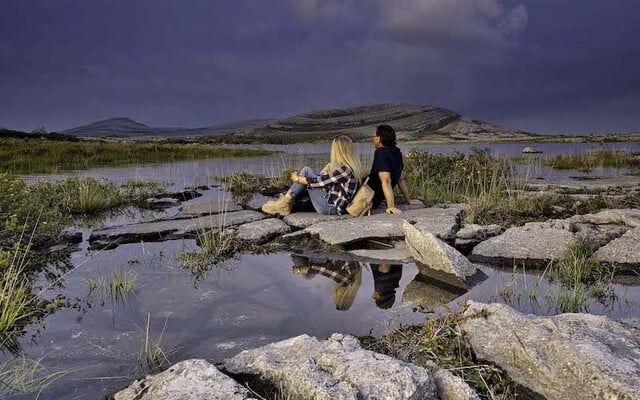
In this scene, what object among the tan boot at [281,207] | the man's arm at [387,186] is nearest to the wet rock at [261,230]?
the tan boot at [281,207]

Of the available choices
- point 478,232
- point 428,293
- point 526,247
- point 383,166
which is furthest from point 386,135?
point 428,293

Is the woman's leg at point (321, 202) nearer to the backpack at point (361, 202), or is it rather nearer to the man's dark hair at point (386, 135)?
the backpack at point (361, 202)

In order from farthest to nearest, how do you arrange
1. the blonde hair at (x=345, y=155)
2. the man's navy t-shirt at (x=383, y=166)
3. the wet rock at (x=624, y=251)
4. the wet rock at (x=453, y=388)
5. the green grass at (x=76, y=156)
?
the green grass at (x=76, y=156) < the man's navy t-shirt at (x=383, y=166) < the blonde hair at (x=345, y=155) < the wet rock at (x=624, y=251) < the wet rock at (x=453, y=388)

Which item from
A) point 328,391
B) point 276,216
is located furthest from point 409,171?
point 328,391

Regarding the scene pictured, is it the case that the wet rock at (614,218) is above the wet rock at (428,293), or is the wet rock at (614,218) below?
above

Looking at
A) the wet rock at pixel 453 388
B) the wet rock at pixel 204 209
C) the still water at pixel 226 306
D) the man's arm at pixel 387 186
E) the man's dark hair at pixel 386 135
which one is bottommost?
the still water at pixel 226 306

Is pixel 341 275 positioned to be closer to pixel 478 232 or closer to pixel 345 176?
pixel 478 232

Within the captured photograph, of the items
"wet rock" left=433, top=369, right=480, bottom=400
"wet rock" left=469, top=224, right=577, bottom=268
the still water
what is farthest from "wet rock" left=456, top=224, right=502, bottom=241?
"wet rock" left=433, top=369, right=480, bottom=400

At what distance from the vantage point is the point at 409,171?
15.9 m

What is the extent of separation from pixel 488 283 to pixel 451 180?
343 inches

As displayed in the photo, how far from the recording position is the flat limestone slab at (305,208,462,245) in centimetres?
792

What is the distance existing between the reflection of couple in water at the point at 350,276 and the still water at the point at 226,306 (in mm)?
13

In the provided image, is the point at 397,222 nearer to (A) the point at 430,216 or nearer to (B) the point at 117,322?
(A) the point at 430,216

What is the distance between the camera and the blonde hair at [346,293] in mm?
5315
